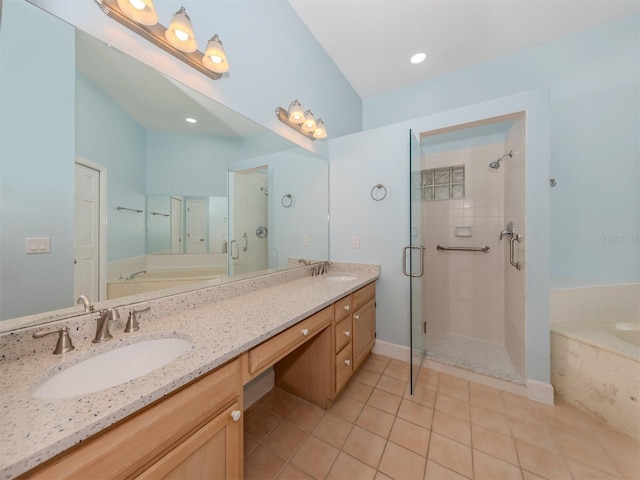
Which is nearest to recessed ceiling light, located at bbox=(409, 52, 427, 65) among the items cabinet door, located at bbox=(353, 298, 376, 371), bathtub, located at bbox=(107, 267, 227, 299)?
cabinet door, located at bbox=(353, 298, 376, 371)

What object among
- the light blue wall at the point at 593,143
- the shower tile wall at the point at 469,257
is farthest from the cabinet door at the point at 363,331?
the light blue wall at the point at 593,143

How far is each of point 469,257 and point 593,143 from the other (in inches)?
53.9

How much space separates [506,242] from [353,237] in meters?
1.46

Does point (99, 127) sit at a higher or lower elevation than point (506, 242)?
higher

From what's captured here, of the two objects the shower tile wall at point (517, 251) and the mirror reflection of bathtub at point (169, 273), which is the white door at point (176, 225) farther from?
the shower tile wall at point (517, 251)

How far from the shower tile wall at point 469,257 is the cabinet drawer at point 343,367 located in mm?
1469

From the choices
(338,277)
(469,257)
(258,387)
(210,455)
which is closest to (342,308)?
(338,277)

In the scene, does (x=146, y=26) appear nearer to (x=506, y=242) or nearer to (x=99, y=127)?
(x=99, y=127)

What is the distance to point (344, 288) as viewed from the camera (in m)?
1.62

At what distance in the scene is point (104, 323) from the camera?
2.78 ft

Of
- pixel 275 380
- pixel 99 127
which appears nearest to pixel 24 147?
pixel 99 127

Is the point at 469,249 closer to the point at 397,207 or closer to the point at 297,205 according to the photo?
the point at 397,207

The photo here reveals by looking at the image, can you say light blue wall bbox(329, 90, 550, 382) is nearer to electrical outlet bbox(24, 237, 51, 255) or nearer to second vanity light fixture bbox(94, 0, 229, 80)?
second vanity light fixture bbox(94, 0, 229, 80)

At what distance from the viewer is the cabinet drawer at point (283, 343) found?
0.91m
